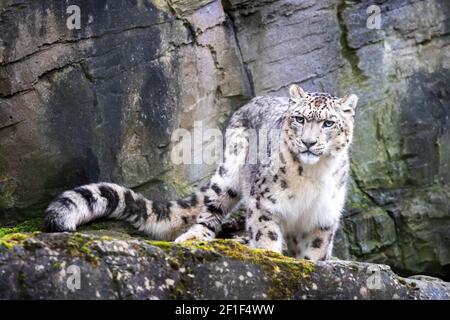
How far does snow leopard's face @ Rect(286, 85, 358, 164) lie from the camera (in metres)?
5.29

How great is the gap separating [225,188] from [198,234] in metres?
0.42

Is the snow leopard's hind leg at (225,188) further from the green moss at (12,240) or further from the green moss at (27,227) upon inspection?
the green moss at (12,240)

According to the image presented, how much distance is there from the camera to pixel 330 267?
177 inches

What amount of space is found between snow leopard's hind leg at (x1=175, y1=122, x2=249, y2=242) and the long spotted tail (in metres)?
0.12

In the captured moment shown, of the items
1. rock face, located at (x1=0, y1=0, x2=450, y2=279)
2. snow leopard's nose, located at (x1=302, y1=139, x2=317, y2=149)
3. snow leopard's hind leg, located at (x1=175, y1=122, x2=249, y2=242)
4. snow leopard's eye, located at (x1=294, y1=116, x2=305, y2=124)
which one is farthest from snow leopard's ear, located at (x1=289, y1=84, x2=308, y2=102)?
rock face, located at (x1=0, y1=0, x2=450, y2=279)

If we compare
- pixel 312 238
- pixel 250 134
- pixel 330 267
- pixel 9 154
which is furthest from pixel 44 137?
pixel 330 267

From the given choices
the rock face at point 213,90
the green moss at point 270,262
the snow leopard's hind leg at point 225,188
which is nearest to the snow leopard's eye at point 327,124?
the snow leopard's hind leg at point 225,188

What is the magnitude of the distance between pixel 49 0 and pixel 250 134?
5.30 ft

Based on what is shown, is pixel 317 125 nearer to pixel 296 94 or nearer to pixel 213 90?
pixel 296 94

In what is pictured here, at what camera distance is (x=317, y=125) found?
5.32m

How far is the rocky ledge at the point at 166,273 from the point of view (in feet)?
12.5

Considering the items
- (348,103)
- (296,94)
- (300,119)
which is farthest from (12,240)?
(348,103)

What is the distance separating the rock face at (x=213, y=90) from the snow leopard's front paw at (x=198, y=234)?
1.96 ft

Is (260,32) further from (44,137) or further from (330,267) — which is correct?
(330,267)
